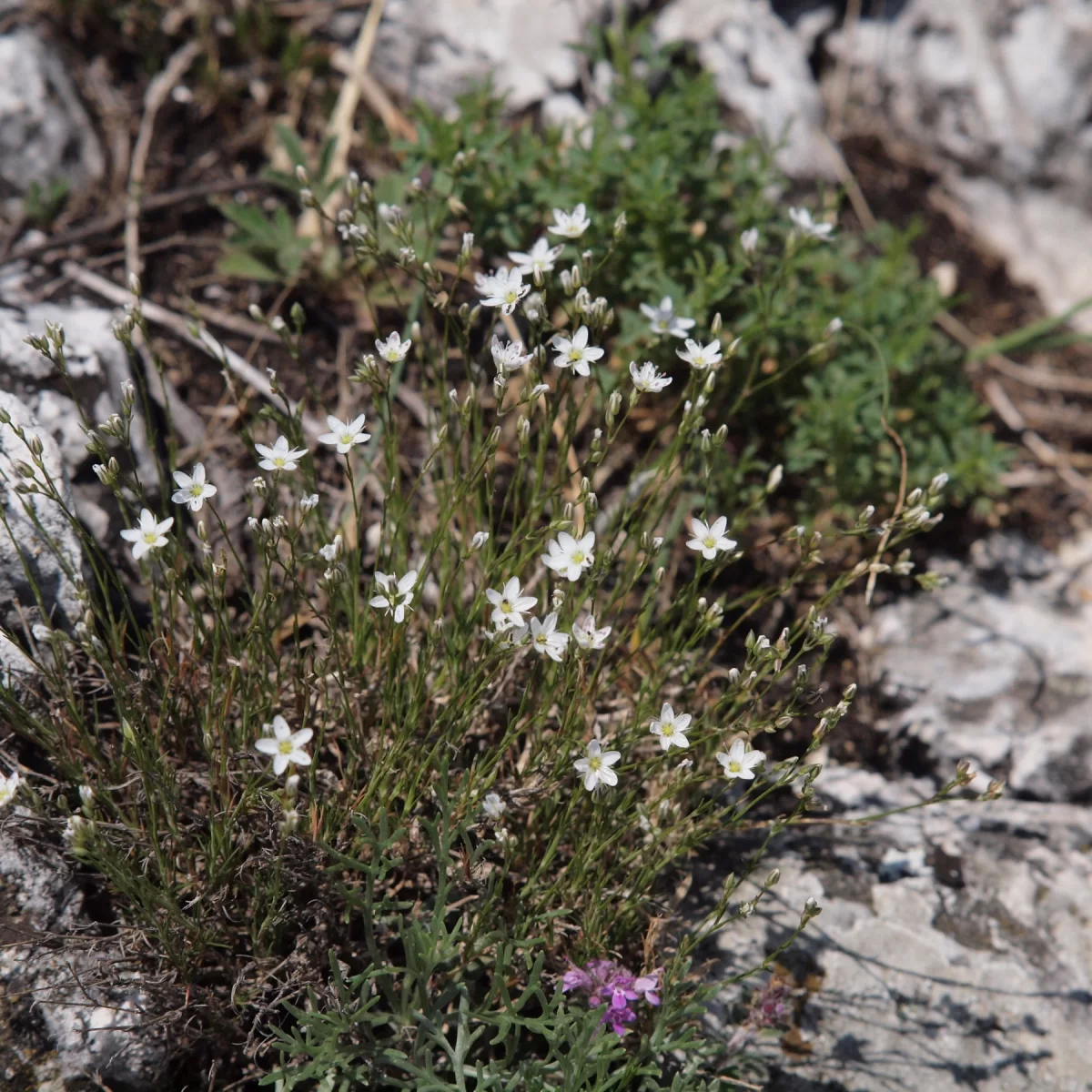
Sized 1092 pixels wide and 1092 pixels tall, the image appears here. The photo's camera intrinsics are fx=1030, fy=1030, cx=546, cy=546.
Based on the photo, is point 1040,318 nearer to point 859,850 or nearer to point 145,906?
point 859,850

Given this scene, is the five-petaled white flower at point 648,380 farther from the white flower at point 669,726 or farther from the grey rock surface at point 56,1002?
the grey rock surface at point 56,1002

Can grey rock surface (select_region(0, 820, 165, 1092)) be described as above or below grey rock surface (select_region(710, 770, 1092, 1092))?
below

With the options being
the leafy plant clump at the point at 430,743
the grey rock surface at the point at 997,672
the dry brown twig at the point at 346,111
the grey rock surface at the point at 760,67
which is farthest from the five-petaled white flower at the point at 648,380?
the grey rock surface at the point at 760,67

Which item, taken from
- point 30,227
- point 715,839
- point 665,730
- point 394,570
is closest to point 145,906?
Answer: point 394,570

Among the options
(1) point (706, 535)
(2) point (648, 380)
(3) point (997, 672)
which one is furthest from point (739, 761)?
(3) point (997, 672)

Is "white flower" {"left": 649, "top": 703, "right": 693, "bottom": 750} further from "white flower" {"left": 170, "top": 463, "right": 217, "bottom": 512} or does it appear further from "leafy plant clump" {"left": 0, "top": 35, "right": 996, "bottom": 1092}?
"white flower" {"left": 170, "top": 463, "right": 217, "bottom": 512}

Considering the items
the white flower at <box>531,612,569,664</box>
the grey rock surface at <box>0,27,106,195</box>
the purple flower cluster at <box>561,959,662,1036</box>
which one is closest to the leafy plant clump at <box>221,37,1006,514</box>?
the grey rock surface at <box>0,27,106,195</box>
